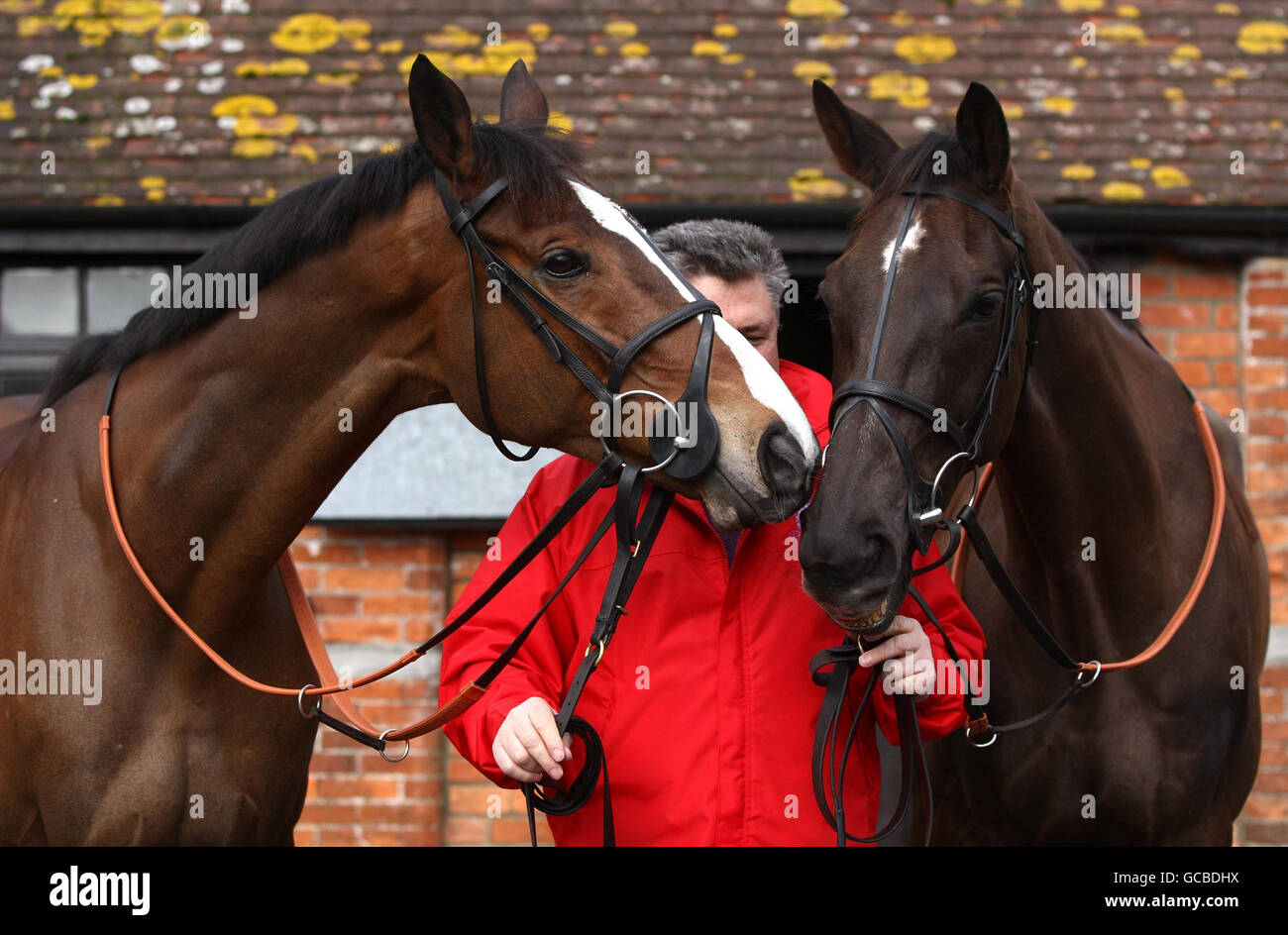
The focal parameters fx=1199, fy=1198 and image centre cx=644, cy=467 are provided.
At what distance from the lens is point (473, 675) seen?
7.80 ft

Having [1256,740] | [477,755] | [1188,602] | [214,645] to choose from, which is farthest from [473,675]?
[1256,740]

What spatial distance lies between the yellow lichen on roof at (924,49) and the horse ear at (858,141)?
2839 mm

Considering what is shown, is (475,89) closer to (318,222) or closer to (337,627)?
(337,627)

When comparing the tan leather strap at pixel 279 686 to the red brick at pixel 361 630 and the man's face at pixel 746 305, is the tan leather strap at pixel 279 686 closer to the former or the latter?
the man's face at pixel 746 305

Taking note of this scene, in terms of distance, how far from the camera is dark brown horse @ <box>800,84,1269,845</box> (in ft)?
8.55

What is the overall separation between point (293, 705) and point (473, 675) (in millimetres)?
688

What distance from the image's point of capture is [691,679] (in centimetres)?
237

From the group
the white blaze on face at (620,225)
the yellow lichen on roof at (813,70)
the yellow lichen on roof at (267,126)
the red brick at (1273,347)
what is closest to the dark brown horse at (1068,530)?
the white blaze on face at (620,225)

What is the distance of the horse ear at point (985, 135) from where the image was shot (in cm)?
262

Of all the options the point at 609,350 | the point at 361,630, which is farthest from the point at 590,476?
the point at 361,630

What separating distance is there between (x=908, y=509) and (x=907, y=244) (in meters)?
0.61

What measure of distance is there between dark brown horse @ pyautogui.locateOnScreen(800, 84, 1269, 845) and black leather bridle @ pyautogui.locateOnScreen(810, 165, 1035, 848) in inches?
1.8

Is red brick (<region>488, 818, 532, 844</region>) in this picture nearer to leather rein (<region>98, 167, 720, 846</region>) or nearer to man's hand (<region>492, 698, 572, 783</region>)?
leather rein (<region>98, 167, 720, 846</region>)

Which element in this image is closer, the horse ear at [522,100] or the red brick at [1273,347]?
the horse ear at [522,100]
